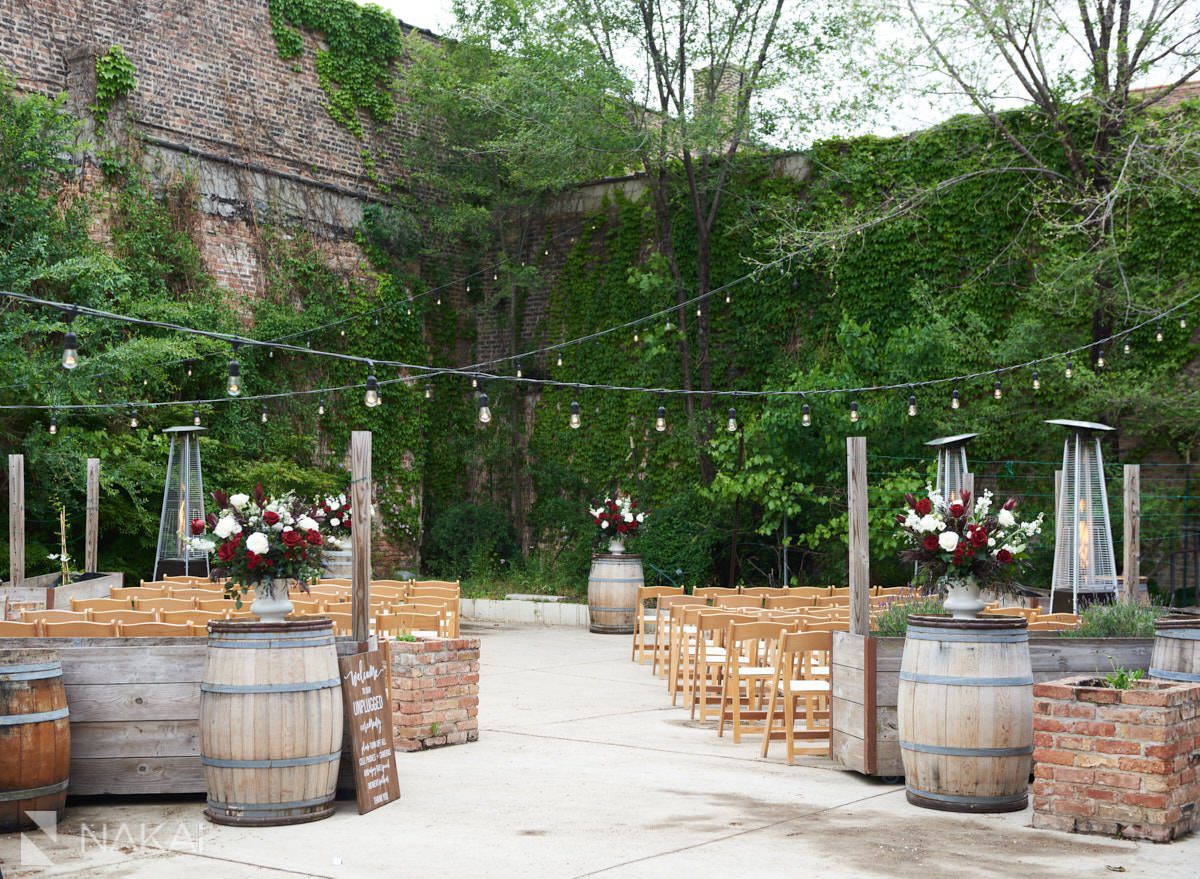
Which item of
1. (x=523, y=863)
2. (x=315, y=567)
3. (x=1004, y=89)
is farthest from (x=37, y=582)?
(x=1004, y=89)

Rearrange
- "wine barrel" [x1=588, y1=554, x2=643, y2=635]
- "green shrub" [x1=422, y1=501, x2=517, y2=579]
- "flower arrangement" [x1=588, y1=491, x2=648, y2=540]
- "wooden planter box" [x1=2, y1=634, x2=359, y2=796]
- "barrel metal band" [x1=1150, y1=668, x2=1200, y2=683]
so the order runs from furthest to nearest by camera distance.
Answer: "green shrub" [x1=422, y1=501, x2=517, y2=579]
"flower arrangement" [x1=588, y1=491, x2=648, y2=540]
"wine barrel" [x1=588, y1=554, x2=643, y2=635]
"wooden planter box" [x1=2, y1=634, x2=359, y2=796]
"barrel metal band" [x1=1150, y1=668, x2=1200, y2=683]

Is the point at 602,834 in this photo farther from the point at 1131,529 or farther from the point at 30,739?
the point at 1131,529

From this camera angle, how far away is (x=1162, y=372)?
1461 centimetres

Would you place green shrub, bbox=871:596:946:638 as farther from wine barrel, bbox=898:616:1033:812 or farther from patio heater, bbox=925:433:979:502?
patio heater, bbox=925:433:979:502

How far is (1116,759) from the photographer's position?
5508 mm

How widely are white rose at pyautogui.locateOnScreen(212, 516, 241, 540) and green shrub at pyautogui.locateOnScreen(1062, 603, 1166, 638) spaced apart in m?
4.56

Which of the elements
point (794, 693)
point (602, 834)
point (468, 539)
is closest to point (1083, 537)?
point (794, 693)

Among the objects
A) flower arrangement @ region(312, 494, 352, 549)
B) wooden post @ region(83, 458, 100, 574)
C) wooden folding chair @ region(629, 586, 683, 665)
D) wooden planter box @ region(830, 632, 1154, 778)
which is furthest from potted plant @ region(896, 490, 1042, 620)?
flower arrangement @ region(312, 494, 352, 549)

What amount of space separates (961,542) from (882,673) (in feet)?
2.79

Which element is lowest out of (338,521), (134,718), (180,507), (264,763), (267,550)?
(264,763)

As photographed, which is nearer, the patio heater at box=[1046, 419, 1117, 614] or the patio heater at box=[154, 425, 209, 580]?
the patio heater at box=[1046, 419, 1117, 614]

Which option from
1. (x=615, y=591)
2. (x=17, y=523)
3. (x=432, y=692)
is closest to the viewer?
(x=432, y=692)

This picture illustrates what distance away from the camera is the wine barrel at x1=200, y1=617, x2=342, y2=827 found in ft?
18.5

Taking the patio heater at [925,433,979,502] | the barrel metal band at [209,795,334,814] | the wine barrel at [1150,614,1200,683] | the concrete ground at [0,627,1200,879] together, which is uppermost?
the patio heater at [925,433,979,502]
